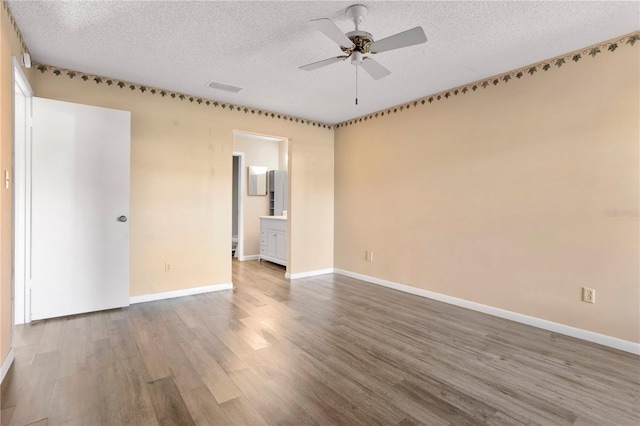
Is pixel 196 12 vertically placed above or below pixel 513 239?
above

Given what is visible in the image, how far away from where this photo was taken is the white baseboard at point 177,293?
144 inches

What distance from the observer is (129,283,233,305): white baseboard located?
3658 millimetres

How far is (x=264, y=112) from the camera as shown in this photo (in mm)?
4648

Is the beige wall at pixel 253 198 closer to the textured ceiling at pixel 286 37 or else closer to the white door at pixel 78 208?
the textured ceiling at pixel 286 37

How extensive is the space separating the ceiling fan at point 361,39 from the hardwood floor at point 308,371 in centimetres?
223

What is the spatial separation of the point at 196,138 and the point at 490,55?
3347 mm

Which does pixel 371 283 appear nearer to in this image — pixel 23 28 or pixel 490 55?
pixel 490 55

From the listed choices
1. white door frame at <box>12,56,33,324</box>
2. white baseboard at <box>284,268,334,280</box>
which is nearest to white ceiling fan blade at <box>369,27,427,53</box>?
white door frame at <box>12,56,33,324</box>

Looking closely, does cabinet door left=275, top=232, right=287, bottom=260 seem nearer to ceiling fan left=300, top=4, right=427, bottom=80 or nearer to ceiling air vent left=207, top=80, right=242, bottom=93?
ceiling air vent left=207, top=80, right=242, bottom=93

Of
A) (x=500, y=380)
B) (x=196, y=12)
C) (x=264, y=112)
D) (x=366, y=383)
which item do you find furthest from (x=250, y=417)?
(x=264, y=112)

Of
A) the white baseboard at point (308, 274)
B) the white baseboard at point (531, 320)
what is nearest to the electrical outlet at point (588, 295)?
the white baseboard at point (531, 320)

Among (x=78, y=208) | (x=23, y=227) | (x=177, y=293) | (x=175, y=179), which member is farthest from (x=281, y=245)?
(x=23, y=227)

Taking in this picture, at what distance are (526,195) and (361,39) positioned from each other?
2.18 meters

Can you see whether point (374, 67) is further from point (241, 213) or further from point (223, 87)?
point (241, 213)
